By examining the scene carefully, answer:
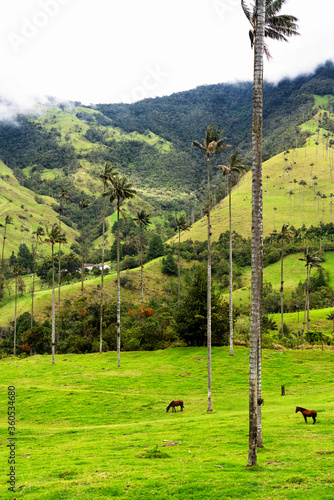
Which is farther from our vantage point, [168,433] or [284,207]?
[284,207]

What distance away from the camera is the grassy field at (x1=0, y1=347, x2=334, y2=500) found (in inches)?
477

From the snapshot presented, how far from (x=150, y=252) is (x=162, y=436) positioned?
131675mm

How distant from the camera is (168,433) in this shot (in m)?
21.3

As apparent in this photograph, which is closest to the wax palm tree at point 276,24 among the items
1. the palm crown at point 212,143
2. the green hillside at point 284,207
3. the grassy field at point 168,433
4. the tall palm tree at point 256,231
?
the tall palm tree at point 256,231

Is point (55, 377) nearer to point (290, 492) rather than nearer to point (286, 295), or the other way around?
point (290, 492)

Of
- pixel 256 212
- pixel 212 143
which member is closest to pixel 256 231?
pixel 256 212

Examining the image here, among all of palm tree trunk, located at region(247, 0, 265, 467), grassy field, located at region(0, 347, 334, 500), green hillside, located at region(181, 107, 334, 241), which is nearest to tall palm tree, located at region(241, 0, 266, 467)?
palm tree trunk, located at region(247, 0, 265, 467)

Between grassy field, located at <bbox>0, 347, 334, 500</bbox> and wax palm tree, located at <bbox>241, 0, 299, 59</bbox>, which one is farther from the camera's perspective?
wax palm tree, located at <bbox>241, 0, 299, 59</bbox>

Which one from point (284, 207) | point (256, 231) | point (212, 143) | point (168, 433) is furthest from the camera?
point (284, 207)

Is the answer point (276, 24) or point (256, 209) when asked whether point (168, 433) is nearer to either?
point (256, 209)

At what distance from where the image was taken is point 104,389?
37.2 m

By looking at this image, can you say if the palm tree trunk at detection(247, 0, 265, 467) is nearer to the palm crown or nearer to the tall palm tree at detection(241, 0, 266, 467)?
the tall palm tree at detection(241, 0, 266, 467)

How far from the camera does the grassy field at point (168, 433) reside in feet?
39.7

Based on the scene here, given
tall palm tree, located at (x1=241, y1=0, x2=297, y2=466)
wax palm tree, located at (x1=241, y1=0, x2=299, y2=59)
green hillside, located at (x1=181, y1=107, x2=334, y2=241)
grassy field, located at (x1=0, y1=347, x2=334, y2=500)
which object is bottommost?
grassy field, located at (x1=0, y1=347, x2=334, y2=500)
